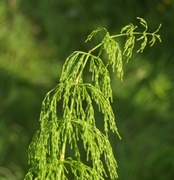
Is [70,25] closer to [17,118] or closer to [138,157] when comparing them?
[17,118]

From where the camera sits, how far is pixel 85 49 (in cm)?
432

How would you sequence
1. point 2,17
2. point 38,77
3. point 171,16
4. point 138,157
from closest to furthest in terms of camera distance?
point 138,157 → point 171,16 → point 38,77 → point 2,17

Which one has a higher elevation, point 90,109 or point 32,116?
point 32,116

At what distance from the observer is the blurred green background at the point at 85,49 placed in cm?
352

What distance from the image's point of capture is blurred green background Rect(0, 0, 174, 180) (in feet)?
11.5

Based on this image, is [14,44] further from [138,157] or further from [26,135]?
[138,157]

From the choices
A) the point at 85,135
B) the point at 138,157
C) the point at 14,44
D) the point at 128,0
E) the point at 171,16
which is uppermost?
the point at 14,44

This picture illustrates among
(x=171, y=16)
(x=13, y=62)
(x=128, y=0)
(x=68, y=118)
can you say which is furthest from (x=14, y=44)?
(x=68, y=118)

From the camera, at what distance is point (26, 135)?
3.92 meters

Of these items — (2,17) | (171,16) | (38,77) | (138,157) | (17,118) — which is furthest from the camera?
(2,17)

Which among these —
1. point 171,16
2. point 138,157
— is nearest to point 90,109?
point 138,157

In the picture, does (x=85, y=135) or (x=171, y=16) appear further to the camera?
(x=171, y=16)

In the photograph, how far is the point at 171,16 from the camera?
3738mm

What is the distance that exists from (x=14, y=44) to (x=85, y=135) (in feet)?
10.8
